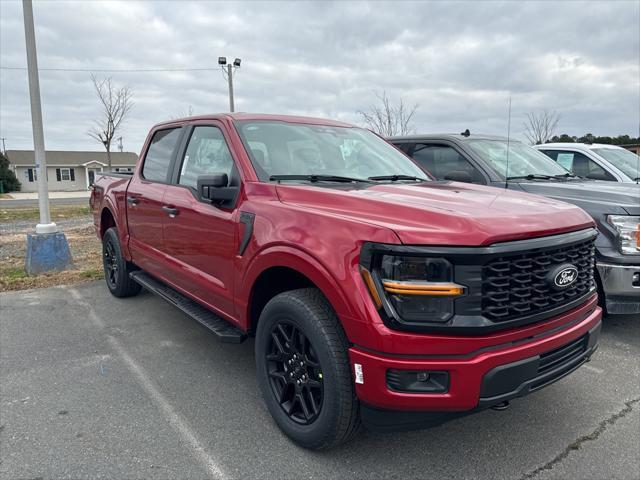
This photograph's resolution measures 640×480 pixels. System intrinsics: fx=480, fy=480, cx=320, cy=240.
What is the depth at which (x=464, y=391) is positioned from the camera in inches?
83.2

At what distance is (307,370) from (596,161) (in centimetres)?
632

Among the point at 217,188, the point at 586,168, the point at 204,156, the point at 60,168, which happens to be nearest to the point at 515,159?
the point at 586,168

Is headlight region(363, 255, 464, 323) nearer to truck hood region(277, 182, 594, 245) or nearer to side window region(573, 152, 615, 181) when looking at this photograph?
truck hood region(277, 182, 594, 245)

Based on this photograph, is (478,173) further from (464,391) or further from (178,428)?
(178,428)

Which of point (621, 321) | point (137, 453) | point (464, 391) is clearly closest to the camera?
point (464, 391)

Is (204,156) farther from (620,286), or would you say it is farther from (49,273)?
(49,273)

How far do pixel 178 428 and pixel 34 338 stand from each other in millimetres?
2331

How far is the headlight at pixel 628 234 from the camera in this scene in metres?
3.98

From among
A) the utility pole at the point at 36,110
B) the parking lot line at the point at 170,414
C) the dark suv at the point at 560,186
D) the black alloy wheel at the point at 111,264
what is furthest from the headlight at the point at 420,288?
the utility pole at the point at 36,110

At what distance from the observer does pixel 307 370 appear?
2633mm

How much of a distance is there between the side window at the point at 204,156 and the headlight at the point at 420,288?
160 cm

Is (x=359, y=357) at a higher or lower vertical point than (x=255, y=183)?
lower

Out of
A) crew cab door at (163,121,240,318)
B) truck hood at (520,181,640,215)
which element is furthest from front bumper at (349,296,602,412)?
truck hood at (520,181,640,215)

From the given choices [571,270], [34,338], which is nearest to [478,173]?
[571,270]
